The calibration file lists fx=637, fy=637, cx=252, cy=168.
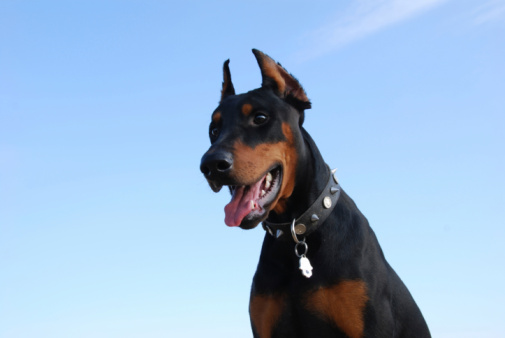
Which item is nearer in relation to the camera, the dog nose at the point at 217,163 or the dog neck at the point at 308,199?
the dog nose at the point at 217,163

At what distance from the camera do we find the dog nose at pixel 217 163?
17.1 ft

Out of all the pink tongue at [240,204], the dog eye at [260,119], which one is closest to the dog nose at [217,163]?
the pink tongue at [240,204]

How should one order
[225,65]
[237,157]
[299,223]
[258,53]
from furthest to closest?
1. [225,65]
2. [258,53]
3. [299,223]
4. [237,157]

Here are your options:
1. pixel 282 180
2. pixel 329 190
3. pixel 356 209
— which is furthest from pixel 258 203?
pixel 356 209

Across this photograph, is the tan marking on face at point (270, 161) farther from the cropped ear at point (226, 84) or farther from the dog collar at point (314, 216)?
the cropped ear at point (226, 84)

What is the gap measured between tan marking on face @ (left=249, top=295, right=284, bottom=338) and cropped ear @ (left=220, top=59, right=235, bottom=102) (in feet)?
7.05

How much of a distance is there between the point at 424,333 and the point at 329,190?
1.75 metres

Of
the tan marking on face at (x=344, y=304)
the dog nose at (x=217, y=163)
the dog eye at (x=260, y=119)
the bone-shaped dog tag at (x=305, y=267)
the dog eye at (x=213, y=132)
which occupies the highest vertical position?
the dog eye at (x=213, y=132)

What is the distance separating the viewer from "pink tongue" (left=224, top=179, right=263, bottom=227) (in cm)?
529

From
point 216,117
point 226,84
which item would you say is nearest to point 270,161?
point 216,117

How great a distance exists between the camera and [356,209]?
6043 mm

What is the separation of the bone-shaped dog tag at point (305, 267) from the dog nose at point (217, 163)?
1083 mm

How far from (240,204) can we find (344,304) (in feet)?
4.02

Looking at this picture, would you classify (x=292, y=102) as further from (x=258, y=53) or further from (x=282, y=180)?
(x=282, y=180)
